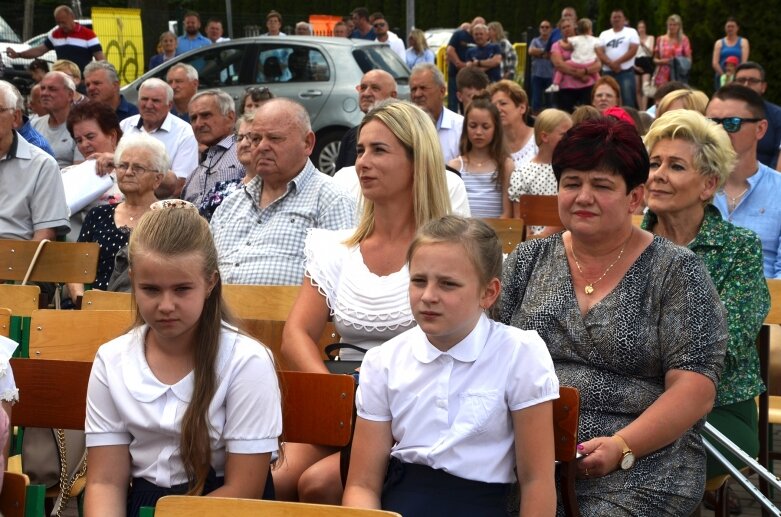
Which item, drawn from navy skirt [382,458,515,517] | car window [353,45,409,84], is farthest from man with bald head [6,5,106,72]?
navy skirt [382,458,515,517]

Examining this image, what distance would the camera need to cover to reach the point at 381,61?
1507 centimetres

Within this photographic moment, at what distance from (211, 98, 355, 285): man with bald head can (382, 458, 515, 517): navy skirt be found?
7.12 ft

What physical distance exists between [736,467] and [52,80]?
7.62 m

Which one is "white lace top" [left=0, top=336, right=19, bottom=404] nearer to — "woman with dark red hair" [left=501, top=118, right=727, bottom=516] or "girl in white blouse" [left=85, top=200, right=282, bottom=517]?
"girl in white blouse" [left=85, top=200, right=282, bottom=517]

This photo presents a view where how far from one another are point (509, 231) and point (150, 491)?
354 cm

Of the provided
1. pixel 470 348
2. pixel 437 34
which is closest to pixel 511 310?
pixel 470 348

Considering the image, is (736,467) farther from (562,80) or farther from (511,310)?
(562,80)

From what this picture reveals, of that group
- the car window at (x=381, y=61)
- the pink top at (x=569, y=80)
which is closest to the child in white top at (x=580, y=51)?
the pink top at (x=569, y=80)

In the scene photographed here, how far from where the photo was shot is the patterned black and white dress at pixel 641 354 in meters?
3.39

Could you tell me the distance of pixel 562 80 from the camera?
18406 mm

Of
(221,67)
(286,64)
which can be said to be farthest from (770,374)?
(221,67)

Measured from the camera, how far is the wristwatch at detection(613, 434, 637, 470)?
3303 mm

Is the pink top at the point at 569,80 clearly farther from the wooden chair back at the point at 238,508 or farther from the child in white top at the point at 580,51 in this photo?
the wooden chair back at the point at 238,508

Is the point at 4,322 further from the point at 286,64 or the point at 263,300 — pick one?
the point at 286,64
